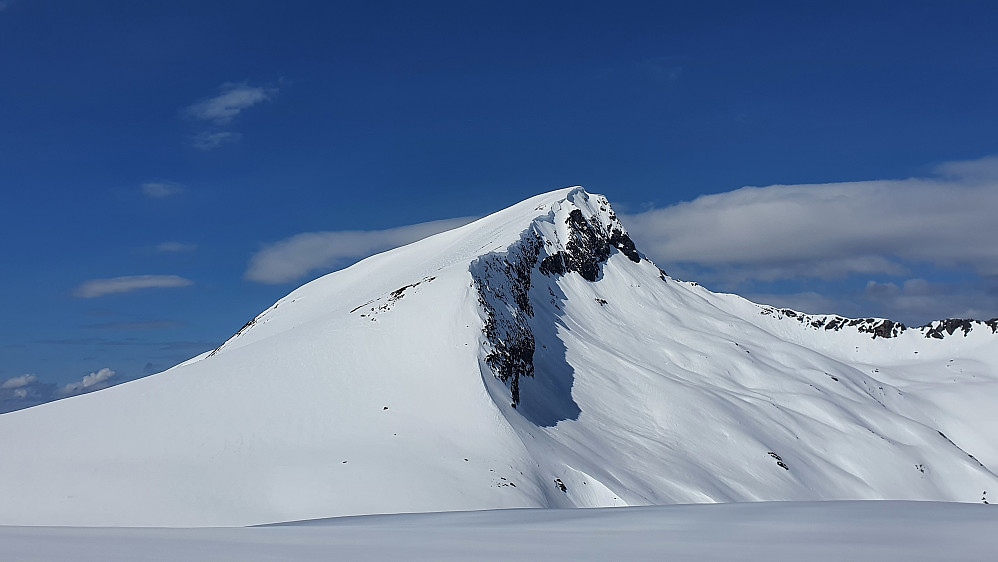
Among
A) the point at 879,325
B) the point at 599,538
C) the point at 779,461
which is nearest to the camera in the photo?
the point at 599,538

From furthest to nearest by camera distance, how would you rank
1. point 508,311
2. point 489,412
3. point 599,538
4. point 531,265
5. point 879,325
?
point 879,325 < point 531,265 < point 508,311 < point 489,412 < point 599,538

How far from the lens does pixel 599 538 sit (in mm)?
6648

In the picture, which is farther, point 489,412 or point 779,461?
point 779,461

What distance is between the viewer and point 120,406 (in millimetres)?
36875

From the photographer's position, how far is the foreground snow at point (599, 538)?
229 inches

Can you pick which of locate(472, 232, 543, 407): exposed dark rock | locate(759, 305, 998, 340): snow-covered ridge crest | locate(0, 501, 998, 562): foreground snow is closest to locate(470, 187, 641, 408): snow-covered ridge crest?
locate(472, 232, 543, 407): exposed dark rock

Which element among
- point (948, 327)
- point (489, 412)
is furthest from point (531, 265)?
point (948, 327)

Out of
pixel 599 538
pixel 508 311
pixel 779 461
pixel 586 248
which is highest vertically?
pixel 586 248

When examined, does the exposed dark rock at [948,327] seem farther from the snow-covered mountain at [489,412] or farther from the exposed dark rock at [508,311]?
the exposed dark rock at [508,311]

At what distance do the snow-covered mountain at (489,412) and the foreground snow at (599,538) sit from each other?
22.1 m

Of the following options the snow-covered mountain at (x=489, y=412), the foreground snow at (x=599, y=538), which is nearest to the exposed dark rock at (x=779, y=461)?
the snow-covered mountain at (x=489, y=412)

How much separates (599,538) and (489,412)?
32.8 m

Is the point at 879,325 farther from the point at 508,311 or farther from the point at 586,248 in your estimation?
the point at 508,311

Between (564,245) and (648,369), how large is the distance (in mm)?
22677
